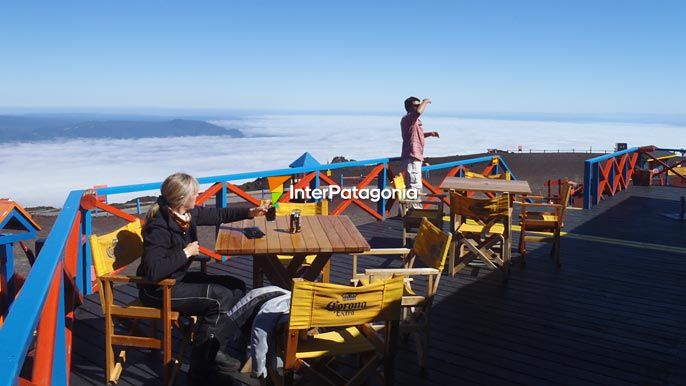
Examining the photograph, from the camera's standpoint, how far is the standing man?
795cm

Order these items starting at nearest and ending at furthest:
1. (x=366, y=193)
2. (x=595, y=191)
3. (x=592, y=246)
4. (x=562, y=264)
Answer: (x=562, y=264) < (x=592, y=246) < (x=366, y=193) < (x=595, y=191)

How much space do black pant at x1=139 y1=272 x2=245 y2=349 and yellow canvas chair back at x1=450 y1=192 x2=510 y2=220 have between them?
113 inches

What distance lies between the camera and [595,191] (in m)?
10.9

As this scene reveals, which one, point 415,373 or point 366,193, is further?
point 366,193

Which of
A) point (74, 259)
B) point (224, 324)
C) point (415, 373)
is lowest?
point (415, 373)

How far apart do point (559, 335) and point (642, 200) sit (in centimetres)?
831

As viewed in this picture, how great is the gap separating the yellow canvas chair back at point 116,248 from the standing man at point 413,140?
4.72 metres

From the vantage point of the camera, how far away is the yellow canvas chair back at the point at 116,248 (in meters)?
3.54

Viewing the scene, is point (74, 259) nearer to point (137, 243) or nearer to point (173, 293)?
point (137, 243)

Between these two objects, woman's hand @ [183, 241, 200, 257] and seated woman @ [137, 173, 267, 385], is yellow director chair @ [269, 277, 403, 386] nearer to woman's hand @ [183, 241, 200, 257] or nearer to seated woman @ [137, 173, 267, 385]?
seated woman @ [137, 173, 267, 385]

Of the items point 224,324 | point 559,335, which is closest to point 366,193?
point 559,335

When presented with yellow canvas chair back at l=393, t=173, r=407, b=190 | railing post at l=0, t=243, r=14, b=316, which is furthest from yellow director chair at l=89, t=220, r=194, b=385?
yellow canvas chair back at l=393, t=173, r=407, b=190

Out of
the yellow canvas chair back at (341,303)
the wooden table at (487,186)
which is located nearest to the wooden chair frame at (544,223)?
the wooden table at (487,186)

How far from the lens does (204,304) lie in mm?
3369
